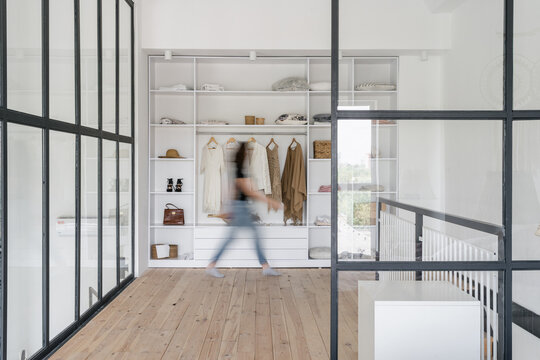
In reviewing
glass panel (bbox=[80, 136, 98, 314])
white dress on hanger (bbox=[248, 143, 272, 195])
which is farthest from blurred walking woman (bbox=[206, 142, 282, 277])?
glass panel (bbox=[80, 136, 98, 314])

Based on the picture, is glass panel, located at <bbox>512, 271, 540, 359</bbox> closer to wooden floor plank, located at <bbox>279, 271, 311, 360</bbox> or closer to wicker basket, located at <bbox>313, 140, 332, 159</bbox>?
wooden floor plank, located at <bbox>279, 271, 311, 360</bbox>

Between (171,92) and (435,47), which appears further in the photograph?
(171,92)

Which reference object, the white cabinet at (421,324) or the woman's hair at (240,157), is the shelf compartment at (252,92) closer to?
the woman's hair at (240,157)

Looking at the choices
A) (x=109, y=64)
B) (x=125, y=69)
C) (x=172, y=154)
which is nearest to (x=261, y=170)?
(x=172, y=154)

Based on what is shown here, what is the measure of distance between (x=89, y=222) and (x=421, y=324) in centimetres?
251

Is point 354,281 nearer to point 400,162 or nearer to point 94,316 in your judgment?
point 400,162

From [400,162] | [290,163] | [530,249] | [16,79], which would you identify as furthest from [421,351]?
[290,163]

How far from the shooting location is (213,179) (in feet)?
17.6

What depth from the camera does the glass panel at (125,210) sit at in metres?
4.30

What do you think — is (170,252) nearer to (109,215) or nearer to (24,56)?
(109,215)

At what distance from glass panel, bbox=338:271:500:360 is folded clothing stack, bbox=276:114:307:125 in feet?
11.3

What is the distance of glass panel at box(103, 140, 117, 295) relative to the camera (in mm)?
3791

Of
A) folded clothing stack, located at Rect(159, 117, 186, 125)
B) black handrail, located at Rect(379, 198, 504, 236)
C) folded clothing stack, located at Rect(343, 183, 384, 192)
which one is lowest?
black handrail, located at Rect(379, 198, 504, 236)

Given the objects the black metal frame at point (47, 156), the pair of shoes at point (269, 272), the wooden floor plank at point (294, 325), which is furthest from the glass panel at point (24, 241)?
the pair of shoes at point (269, 272)
